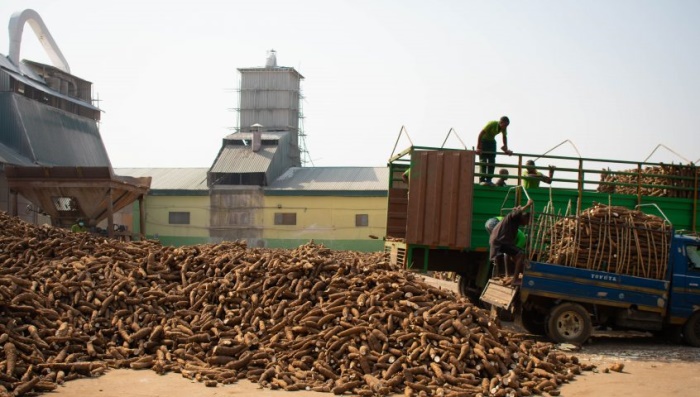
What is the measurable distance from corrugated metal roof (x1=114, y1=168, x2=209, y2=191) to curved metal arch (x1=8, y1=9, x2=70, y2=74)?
834 centimetres

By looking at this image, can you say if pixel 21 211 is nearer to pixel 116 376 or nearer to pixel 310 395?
pixel 116 376

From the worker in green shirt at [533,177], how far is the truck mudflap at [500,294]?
257cm

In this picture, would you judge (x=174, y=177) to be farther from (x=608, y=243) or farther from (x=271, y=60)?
(x=608, y=243)

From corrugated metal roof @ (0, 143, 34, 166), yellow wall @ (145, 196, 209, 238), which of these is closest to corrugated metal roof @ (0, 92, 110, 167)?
corrugated metal roof @ (0, 143, 34, 166)

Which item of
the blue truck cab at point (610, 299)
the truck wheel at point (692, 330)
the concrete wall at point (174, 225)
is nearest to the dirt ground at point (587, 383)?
the blue truck cab at point (610, 299)

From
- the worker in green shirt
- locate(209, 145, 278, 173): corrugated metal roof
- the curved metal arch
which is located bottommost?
the worker in green shirt

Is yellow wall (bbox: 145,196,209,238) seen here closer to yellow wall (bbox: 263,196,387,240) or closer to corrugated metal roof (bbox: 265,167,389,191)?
yellow wall (bbox: 263,196,387,240)

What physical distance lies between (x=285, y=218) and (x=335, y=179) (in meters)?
4.11

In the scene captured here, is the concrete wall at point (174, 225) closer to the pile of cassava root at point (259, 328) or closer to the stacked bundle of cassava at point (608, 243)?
the pile of cassava root at point (259, 328)

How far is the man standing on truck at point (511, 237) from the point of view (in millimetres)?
10742

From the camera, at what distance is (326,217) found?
3778 centimetres

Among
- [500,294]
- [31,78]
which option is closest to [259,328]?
[500,294]

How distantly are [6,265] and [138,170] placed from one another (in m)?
35.8

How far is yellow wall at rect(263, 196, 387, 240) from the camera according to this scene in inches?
1458
